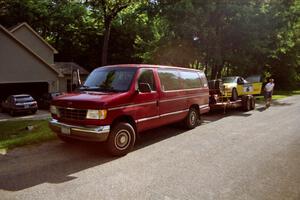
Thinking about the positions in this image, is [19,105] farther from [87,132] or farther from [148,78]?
[87,132]

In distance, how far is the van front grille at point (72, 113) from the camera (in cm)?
684

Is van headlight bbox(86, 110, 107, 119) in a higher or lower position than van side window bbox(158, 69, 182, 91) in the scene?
lower

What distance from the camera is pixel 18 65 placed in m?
25.8

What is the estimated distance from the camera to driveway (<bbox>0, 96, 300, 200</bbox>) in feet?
15.9

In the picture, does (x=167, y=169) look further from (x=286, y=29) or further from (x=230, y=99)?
(x=286, y=29)

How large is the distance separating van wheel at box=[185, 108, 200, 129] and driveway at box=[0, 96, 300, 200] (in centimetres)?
116

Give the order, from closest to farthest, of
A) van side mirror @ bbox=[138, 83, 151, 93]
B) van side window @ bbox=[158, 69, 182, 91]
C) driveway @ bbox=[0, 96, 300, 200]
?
driveway @ bbox=[0, 96, 300, 200]
van side mirror @ bbox=[138, 83, 151, 93]
van side window @ bbox=[158, 69, 182, 91]

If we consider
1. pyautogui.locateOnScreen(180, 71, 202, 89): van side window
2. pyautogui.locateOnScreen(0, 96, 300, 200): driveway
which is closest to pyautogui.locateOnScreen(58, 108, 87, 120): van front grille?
pyautogui.locateOnScreen(0, 96, 300, 200): driveway

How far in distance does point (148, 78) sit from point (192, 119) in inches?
120

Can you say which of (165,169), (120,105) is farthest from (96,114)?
(165,169)

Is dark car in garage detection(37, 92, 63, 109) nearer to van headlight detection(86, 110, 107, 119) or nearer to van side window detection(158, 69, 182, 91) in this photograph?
van side window detection(158, 69, 182, 91)

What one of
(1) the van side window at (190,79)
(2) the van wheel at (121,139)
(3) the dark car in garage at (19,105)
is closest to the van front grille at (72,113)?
(2) the van wheel at (121,139)

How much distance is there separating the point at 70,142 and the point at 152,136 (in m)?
2.60

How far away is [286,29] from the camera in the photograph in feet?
77.0
